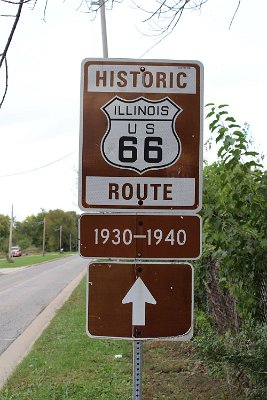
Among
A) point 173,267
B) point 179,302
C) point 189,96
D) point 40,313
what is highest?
point 189,96

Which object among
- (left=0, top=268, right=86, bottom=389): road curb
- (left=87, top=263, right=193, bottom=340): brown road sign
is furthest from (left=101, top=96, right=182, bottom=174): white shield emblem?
(left=0, top=268, right=86, bottom=389): road curb

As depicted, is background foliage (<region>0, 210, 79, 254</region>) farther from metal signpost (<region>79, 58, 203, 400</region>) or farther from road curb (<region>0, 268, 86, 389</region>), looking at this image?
metal signpost (<region>79, 58, 203, 400</region>)

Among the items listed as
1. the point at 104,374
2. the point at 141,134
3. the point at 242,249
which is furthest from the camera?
the point at 104,374

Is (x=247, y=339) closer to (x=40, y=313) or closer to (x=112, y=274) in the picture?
(x=112, y=274)

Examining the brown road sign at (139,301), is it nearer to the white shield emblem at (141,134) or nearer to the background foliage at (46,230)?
the white shield emblem at (141,134)

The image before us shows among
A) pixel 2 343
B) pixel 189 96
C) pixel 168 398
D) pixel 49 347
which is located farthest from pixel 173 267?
pixel 2 343

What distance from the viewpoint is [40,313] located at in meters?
15.1

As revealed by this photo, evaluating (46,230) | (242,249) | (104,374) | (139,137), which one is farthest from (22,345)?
(46,230)

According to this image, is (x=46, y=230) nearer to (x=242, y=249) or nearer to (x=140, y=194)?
(x=242, y=249)

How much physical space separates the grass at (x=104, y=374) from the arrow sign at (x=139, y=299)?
324cm

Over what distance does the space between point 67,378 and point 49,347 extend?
2459 millimetres

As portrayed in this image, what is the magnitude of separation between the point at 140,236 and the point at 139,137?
0.49 m

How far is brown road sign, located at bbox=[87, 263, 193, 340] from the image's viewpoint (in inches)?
106

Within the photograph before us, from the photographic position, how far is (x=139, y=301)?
269 cm
